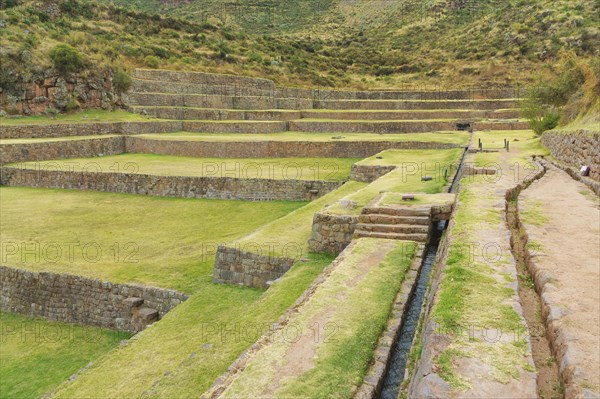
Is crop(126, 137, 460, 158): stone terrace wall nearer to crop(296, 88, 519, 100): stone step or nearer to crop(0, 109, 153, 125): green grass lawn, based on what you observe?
crop(0, 109, 153, 125): green grass lawn

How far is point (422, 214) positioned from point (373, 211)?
95 centimetres

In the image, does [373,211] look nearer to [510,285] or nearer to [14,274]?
[510,285]

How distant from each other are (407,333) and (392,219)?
→ 3735 millimetres

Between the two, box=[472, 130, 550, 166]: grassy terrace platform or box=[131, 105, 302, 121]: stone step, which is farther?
box=[131, 105, 302, 121]: stone step

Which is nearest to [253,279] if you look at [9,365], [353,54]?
[9,365]

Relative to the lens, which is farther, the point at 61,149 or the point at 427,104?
the point at 427,104

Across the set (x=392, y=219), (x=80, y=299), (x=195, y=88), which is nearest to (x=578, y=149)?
(x=392, y=219)

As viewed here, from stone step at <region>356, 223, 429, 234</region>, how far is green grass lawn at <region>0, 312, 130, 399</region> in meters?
5.17

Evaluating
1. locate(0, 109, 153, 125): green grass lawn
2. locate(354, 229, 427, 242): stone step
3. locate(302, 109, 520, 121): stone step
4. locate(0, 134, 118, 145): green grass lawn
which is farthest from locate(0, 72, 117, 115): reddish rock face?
locate(354, 229, 427, 242): stone step

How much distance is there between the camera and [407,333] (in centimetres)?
583

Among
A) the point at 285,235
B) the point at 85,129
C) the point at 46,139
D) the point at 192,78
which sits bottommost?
the point at 285,235

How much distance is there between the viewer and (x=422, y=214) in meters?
9.20

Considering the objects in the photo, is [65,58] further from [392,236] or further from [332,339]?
[332,339]

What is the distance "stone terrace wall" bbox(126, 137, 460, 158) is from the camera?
22531 mm
